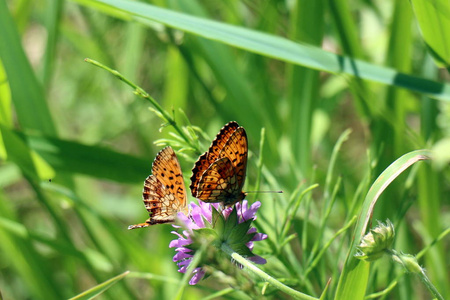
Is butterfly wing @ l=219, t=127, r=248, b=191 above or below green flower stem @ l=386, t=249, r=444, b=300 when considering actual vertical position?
above

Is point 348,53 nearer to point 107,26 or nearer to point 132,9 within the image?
point 132,9

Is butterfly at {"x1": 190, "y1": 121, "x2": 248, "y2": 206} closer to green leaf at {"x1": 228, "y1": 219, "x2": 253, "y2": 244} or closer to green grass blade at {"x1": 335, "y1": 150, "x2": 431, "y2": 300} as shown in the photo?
green leaf at {"x1": 228, "y1": 219, "x2": 253, "y2": 244}

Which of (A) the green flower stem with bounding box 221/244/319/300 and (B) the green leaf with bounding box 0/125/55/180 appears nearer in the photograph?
(A) the green flower stem with bounding box 221/244/319/300

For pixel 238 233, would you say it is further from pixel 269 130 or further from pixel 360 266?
pixel 269 130

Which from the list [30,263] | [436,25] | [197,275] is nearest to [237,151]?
[197,275]

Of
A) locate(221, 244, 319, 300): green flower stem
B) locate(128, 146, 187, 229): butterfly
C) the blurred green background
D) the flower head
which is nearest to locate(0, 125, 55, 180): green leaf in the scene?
the blurred green background

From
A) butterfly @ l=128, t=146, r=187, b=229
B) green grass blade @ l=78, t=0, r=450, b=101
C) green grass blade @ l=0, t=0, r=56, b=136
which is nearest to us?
butterfly @ l=128, t=146, r=187, b=229

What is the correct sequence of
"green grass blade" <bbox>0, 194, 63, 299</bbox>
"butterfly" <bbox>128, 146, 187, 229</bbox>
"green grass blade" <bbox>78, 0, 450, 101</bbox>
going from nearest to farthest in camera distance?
"butterfly" <bbox>128, 146, 187, 229</bbox> → "green grass blade" <bbox>78, 0, 450, 101</bbox> → "green grass blade" <bbox>0, 194, 63, 299</bbox>

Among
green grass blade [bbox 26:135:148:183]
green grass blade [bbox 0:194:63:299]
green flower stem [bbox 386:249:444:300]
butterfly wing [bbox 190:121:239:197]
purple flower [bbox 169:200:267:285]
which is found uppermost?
butterfly wing [bbox 190:121:239:197]
